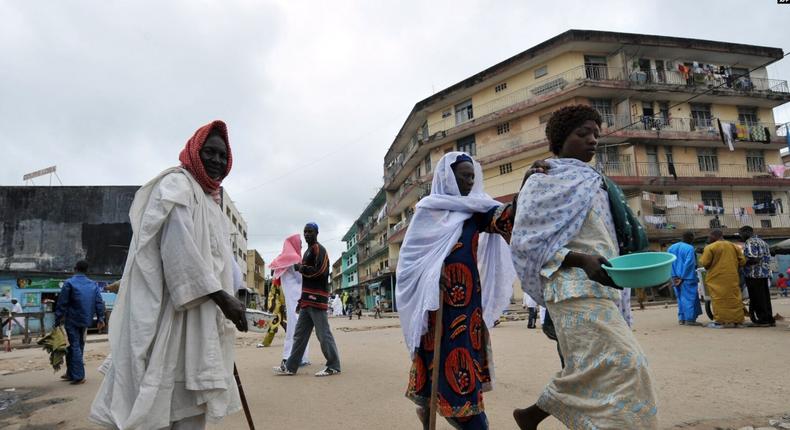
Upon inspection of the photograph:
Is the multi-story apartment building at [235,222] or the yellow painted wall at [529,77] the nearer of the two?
the yellow painted wall at [529,77]

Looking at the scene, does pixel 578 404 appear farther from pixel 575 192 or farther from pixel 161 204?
pixel 161 204

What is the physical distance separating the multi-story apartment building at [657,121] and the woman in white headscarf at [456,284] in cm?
2441

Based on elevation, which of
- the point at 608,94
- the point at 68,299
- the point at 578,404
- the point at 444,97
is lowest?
the point at 578,404

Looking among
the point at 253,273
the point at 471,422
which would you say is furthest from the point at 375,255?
the point at 471,422

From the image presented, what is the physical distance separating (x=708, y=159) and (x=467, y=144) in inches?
557

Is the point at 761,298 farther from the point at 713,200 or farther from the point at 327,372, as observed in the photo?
the point at 713,200

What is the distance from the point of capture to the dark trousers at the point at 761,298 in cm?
812

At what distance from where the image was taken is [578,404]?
212 centimetres

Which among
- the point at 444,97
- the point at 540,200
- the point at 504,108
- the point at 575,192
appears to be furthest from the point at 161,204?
the point at 444,97

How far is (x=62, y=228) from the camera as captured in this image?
31.2 meters

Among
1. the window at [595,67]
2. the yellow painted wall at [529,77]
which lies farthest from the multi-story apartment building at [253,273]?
the window at [595,67]

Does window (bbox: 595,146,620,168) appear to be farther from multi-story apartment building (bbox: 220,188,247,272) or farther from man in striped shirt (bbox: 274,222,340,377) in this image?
multi-story apartment building (bbox: 220,188,247,272)

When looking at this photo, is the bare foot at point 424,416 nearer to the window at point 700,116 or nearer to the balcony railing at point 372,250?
the window at point 700,116

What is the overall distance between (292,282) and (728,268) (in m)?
7.36
